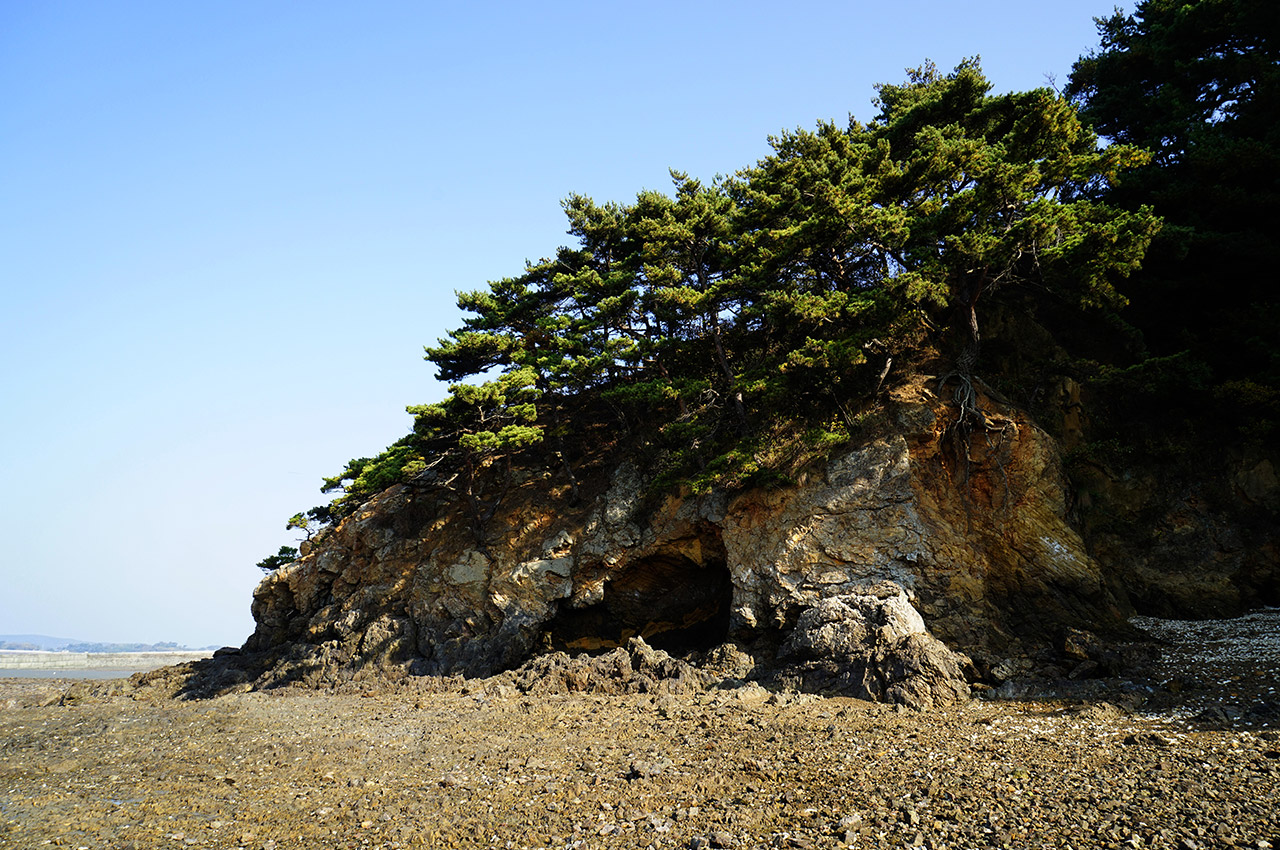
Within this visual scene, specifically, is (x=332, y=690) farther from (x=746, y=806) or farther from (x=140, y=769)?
(x=746, y=806)

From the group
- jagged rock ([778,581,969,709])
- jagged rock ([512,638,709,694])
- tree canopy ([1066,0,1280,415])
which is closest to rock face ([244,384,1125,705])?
jagged rock ([778,581,969,709])

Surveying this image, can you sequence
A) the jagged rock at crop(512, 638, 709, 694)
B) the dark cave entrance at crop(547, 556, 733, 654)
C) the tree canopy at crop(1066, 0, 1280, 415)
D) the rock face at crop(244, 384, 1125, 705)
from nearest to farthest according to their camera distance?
the rock face at crop(244, 384, 1125, 705) → the jagged rock at crop(512, 638, 709, 694) → the tree canopy at crop(1066, 0, 1280, 415) → the dark cave entrance at crop(547, 556, 733, 654)

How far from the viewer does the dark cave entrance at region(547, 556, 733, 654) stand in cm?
2145

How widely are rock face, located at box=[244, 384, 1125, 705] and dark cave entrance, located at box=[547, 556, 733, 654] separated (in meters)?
0.05

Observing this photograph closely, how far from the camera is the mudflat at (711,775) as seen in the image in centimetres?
835

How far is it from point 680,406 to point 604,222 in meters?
8.04

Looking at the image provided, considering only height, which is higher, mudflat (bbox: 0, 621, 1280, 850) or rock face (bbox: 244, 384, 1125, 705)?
rock face (bbox: 244, 384, 1125, 705)

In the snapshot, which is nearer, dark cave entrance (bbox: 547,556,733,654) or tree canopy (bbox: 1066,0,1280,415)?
tree canopy (bbox: 1066,0,1280,415)

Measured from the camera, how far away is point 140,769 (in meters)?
13.8

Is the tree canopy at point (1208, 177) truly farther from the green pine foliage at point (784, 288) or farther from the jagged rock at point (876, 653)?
the jagged rock at point (876, 653)

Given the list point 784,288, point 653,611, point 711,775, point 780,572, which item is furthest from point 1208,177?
point 711,775

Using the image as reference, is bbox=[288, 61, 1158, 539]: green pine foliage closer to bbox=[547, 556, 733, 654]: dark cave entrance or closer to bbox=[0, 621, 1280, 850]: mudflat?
bbox=[547, 556, 733, 654]: dark cave entrance

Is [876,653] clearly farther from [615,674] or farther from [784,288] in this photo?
[784,288]

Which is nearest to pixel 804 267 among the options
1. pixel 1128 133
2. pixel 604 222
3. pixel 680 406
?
pixel 680 406
